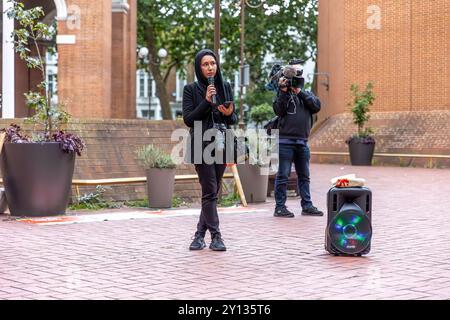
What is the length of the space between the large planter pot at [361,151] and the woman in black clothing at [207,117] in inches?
742

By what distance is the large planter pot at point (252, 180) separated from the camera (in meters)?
13.2

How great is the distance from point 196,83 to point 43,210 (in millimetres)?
3654

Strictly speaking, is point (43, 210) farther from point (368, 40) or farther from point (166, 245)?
point (368, 40)

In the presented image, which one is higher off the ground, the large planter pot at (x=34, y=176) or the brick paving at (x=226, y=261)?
the large planter pot at (x=34, y=176)

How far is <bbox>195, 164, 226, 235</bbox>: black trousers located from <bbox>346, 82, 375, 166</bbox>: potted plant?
18.8 meters

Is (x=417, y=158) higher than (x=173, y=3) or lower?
lower

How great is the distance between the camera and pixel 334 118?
31.3 m

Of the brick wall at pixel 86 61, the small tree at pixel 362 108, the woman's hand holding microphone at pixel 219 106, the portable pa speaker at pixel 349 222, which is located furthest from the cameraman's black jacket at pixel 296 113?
the small tree at pixel 362 108

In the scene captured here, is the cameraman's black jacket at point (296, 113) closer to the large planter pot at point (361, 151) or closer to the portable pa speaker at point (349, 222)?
the portable pa speaker at point (349, 222)

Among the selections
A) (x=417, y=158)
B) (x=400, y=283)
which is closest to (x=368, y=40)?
(x=417, y=158)

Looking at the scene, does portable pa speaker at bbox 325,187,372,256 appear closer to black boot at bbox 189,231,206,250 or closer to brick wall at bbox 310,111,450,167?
black boot at bbox 189,231,206,250

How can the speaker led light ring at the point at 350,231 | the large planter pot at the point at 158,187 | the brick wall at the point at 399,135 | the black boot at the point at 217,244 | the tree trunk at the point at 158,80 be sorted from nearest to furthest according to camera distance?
the speaker led light ring at the point at 350,231 < the black boot at the point at 217,244 < the large planter pot at the point at 158,187 < the brick wall at the point at 399,135 < the tree trunk at the point at 158,80

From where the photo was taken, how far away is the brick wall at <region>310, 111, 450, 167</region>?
26.4 meters
